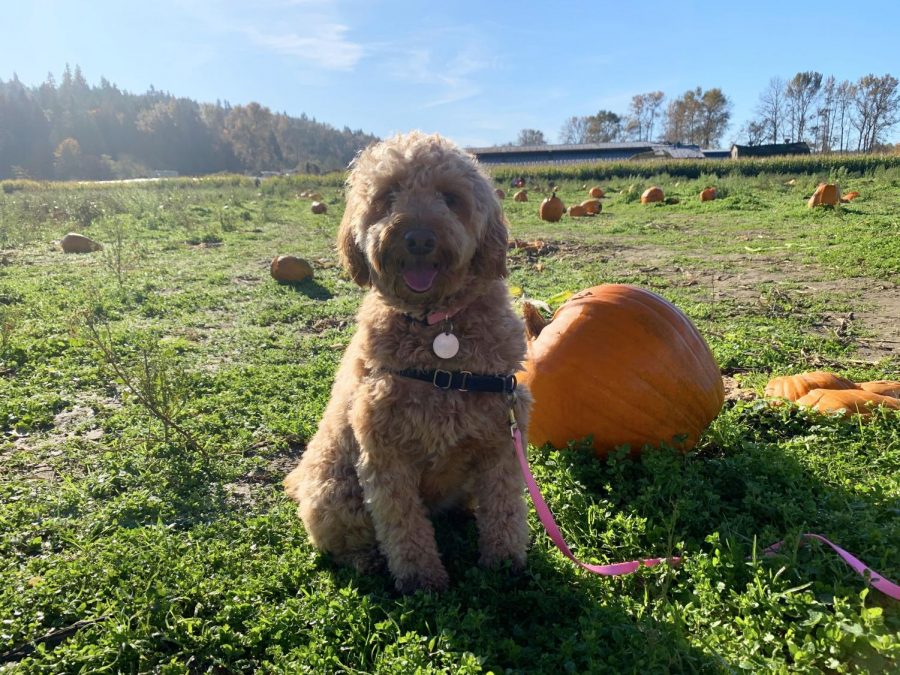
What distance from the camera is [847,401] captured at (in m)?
3.92

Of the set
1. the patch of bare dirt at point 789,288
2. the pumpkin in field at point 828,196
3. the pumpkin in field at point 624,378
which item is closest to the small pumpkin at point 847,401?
the pumpkin in field at point 624,378

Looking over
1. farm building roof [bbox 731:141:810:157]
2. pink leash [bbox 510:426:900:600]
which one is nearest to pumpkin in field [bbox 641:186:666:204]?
pink leash [bbox 510:426:900:600]

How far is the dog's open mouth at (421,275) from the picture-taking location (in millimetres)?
2822

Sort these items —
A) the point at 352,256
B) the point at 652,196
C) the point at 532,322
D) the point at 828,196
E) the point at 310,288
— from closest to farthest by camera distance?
the point at 352,256
the point at 532,322
the point at 310,288
the point at 828,196
the point at 652,196

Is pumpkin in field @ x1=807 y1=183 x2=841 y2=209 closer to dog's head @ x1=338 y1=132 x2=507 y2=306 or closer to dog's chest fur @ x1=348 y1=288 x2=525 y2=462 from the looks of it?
dog's head @ x1=338 y1=132 x2=507 y2=306

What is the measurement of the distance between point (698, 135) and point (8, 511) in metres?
95.7

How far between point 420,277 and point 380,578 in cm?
161

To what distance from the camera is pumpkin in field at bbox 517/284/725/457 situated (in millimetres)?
3697

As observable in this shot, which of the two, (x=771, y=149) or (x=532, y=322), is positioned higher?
(x=771, y=149)

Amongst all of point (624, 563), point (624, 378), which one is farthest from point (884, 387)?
point (624, 563)

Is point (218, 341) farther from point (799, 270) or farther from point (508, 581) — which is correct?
point (799, 270)

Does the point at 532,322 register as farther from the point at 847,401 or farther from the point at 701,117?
the point at 701,117

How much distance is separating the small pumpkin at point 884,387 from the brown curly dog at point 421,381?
2.97 m

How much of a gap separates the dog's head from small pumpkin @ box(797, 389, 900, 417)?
8.79 feet
